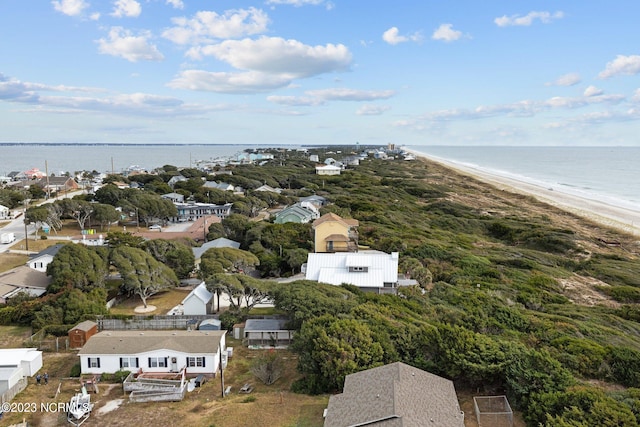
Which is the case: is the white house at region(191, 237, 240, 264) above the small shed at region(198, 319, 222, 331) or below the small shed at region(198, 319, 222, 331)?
above

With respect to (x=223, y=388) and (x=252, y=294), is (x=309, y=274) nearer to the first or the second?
(x=252, y=294)

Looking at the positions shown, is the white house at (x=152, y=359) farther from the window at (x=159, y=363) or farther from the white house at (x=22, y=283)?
the white house at (x=22, y=283)

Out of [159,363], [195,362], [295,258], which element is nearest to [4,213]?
[295,258]

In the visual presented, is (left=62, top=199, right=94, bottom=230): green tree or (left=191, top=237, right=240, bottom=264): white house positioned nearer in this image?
(left=191, top=237, right=240, bottom=264): white house

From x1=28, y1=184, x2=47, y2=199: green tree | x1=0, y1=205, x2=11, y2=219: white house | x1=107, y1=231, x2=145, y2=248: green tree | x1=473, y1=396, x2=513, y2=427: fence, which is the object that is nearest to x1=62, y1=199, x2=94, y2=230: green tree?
x1=0, y1=205, x2=11, y2=219: white house

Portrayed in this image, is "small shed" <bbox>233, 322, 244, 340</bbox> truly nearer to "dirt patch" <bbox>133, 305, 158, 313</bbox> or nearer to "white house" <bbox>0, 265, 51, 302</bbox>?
"dirt patch" <bbox>133, 305, 158, 313</bbox>

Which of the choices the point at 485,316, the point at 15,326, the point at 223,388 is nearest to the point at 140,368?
the point at 223,388

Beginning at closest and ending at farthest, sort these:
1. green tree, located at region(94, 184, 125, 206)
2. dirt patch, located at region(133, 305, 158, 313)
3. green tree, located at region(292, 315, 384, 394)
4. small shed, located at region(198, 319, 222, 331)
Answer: green tree, located at region(292, 315, 384, 394), small shed, located at region(198, 319, 222, 331), dirt patch, located at region(133, 305, 158, 313), green tree, located at region(94, 184, 125, 206)
